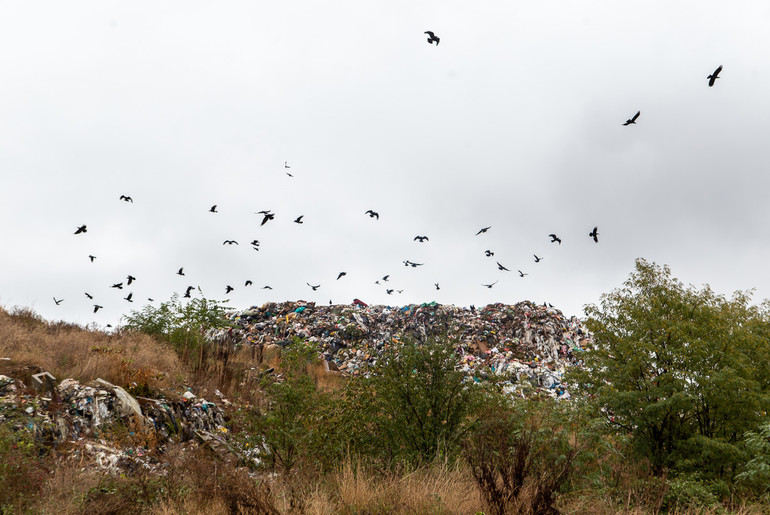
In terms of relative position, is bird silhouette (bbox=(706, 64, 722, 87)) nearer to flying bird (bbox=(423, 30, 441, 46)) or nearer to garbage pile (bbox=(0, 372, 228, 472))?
flying bird (bbox=(423, 30, 441, 46))

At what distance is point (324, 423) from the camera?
7477mm

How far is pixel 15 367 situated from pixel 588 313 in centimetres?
1119

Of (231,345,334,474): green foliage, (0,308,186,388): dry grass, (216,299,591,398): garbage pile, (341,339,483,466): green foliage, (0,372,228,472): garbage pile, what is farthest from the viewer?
(216,299,591,398): garbage pile

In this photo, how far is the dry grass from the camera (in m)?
8.57

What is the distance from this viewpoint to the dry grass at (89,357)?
8570mm

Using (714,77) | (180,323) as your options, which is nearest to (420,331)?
(180,323)

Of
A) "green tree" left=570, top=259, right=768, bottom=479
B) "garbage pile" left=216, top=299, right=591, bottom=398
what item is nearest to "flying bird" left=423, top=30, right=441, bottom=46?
"green tree" left=570, top=259, right=768, bottom=479

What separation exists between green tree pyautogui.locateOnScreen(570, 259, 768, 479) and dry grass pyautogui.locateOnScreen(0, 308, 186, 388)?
897 cm

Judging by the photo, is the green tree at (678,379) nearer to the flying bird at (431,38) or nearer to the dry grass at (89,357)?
the flying bird at (431,38)

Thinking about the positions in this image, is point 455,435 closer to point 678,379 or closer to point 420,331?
point 678,379

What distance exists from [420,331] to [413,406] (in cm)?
1526

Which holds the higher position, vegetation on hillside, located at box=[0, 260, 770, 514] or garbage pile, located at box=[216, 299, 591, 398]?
garbage pile, located at box=[216, 299, 591, 398]

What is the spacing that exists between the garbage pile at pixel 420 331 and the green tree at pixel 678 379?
8137mm

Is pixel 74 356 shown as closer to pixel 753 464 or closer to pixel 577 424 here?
pixel 577 424
